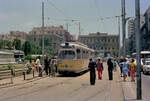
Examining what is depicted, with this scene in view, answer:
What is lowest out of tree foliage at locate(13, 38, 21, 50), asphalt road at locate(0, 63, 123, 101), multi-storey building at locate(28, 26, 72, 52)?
asphalt road at locate(0, 63, 123, 101)

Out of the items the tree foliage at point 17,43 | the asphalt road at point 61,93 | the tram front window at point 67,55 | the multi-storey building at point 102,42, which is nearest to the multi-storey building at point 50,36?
the multi-storey building at point 102,42

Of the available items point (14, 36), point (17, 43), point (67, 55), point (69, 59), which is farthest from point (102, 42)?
point (69, 59)

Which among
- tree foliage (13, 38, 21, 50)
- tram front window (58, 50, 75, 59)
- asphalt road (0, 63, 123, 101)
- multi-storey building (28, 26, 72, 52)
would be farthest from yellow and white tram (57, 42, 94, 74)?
tree foliage (13, 38, 21, 50)

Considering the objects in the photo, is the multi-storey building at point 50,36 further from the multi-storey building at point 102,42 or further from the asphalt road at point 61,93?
the asphalt road at point 61,93

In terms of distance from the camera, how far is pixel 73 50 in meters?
27.0

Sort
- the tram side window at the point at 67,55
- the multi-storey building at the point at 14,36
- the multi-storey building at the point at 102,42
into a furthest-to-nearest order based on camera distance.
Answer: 1. the multi-storey building at the point at 14,36
2. the multi-storey building at the point at 102,42
3. the tram side window at the point at 67,55

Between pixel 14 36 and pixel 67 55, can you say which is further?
pixel 14 36

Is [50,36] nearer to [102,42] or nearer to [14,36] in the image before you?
[102,42]

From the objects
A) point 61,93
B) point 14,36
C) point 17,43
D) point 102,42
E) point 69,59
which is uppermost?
point 14,36

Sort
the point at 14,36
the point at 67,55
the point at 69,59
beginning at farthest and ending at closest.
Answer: the point at 14,36 → the point at 67,55 → the point at 69,59

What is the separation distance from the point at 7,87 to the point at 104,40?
116 metres

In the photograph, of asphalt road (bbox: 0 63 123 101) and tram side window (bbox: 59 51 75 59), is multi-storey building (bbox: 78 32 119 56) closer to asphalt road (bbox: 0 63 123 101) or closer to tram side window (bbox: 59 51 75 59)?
tram side window (bbox: 59 51 75 59)

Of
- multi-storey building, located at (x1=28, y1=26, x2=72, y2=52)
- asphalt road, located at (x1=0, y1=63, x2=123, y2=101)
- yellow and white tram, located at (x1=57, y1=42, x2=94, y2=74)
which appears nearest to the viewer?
asphalt road, located at (x1=0, y1=63, x2=123, y2=101)

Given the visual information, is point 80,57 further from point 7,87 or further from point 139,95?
point 139,95
